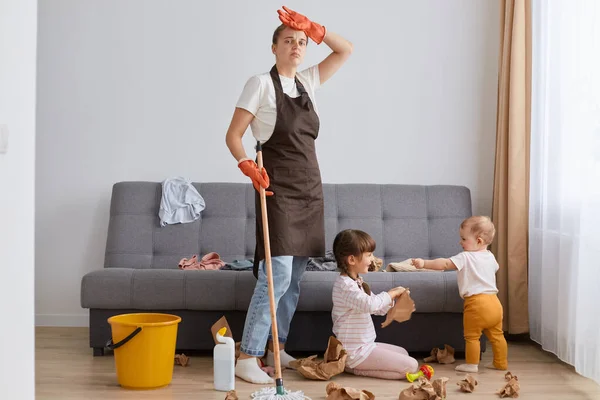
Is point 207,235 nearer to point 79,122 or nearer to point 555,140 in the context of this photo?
point 79,122

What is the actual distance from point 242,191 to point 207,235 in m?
0.32

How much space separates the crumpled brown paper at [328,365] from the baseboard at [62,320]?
1.79 metres

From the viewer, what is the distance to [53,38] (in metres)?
4.46

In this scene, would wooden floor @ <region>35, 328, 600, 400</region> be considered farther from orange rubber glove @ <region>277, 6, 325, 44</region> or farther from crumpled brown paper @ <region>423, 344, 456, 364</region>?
orange rubber glove @ <region>277, 6, 325, 44</region>

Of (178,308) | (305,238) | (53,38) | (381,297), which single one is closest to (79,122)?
(53,38)

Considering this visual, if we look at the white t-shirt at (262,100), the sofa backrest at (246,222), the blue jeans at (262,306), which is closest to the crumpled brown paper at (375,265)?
the sofa backrest at (246,222)

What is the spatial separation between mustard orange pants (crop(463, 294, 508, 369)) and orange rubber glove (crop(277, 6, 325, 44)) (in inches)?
54.2

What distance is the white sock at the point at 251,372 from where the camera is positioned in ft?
9.99

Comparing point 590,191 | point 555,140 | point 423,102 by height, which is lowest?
point 590,191

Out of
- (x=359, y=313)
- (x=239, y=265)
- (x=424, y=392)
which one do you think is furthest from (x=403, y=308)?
(x=239, y=265)

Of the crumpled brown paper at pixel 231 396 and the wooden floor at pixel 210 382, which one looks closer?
the crumpled brown paper at pixel 231 396

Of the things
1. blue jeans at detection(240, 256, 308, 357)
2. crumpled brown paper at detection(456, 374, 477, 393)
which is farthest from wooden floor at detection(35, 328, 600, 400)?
blue jeans at detection(240, 256, 308, 357)

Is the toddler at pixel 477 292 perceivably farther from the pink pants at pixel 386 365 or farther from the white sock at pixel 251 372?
the white sock at pixel 251 372

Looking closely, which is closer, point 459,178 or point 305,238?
point 305,238
